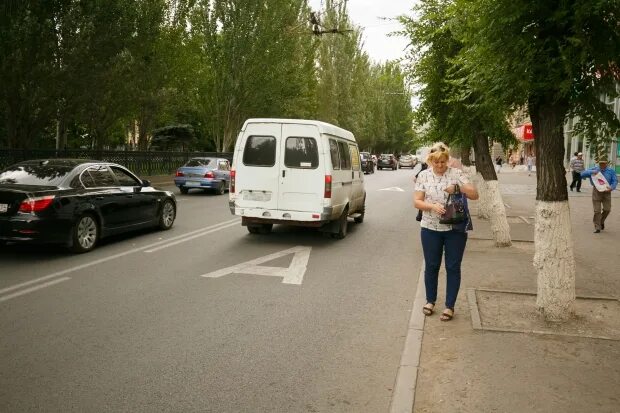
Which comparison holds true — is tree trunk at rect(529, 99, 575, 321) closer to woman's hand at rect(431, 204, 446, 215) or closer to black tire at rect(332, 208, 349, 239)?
woman's hand at rect(431, 204, 446, 215)

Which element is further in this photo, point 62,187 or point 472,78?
point 62,187

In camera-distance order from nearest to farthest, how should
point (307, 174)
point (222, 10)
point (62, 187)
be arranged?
point (62, 187)
point (307, 174)
point (222, 10)

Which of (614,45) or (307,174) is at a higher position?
(614,45)

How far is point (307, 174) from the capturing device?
32.8 ft

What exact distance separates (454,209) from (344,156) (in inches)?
241

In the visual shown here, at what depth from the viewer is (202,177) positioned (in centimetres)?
2059

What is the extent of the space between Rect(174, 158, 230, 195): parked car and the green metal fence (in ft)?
13.4

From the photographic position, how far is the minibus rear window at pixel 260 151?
10227 millimetres

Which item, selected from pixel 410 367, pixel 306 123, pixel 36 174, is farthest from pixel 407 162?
pixel 410 367

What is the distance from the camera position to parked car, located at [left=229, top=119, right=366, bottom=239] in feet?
32.6

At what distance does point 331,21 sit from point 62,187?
1820 inches

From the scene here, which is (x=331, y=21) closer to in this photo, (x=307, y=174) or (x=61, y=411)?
(x=307, y=174)

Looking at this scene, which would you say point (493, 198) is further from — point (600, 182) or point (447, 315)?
point (447, 315)

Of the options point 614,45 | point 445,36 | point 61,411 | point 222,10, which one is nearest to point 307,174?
point 445,36
